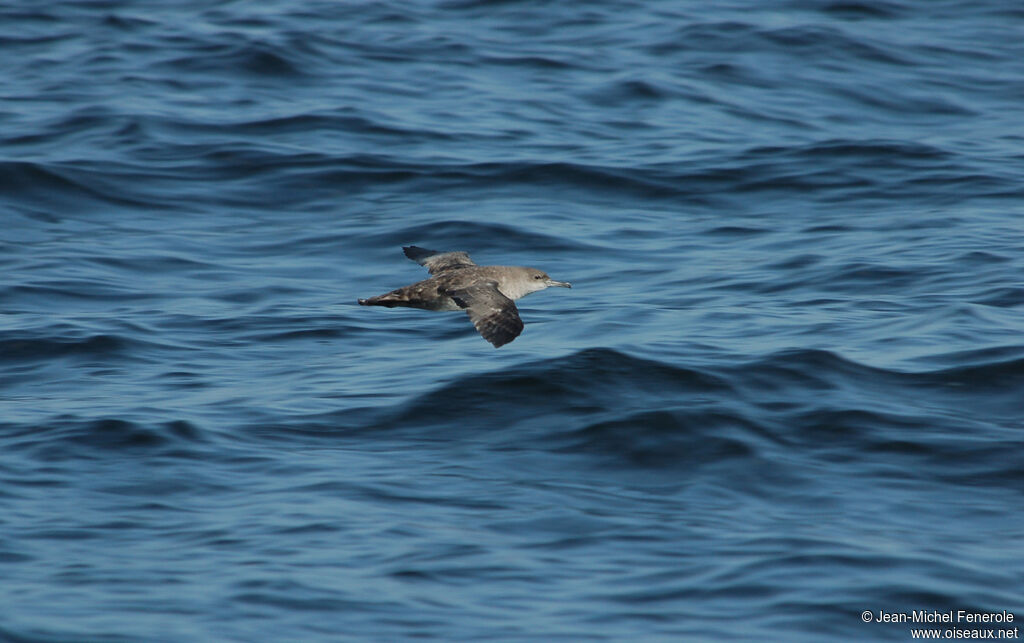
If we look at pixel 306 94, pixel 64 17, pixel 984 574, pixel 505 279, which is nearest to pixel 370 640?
pixel 984 574

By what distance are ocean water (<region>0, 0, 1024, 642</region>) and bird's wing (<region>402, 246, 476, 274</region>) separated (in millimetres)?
564

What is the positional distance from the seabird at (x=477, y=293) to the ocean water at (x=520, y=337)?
0.49 metres

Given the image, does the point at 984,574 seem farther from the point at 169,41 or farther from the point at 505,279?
the point at 169,41

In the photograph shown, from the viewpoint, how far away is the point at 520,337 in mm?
10477

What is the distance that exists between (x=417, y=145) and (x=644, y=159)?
2401 mm

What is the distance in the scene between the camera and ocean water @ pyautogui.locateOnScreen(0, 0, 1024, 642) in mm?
6637

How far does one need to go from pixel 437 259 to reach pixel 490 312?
7.16 feet

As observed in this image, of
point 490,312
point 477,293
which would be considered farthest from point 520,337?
point 490,312

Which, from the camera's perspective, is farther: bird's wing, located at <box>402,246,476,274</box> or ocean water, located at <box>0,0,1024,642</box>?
bird's wing, located at <box>402,246,476,274</box>

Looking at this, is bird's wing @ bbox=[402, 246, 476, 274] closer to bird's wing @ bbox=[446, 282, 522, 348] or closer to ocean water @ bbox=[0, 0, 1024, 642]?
ocean water @ bbox=[0, 0, 1024, 642]

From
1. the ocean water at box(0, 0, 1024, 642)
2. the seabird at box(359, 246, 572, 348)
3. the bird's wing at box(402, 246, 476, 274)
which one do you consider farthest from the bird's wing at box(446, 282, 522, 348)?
the bird's wing at box(402, 246, 476, 274)

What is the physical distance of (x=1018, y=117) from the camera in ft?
54.2

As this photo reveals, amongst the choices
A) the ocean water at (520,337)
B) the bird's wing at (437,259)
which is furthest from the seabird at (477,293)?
the ocean water at (520,337)

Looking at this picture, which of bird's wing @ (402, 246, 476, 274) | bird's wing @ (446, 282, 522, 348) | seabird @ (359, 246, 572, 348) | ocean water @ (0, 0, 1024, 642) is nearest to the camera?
ocean water @ (0, 0, 1024, 642)
